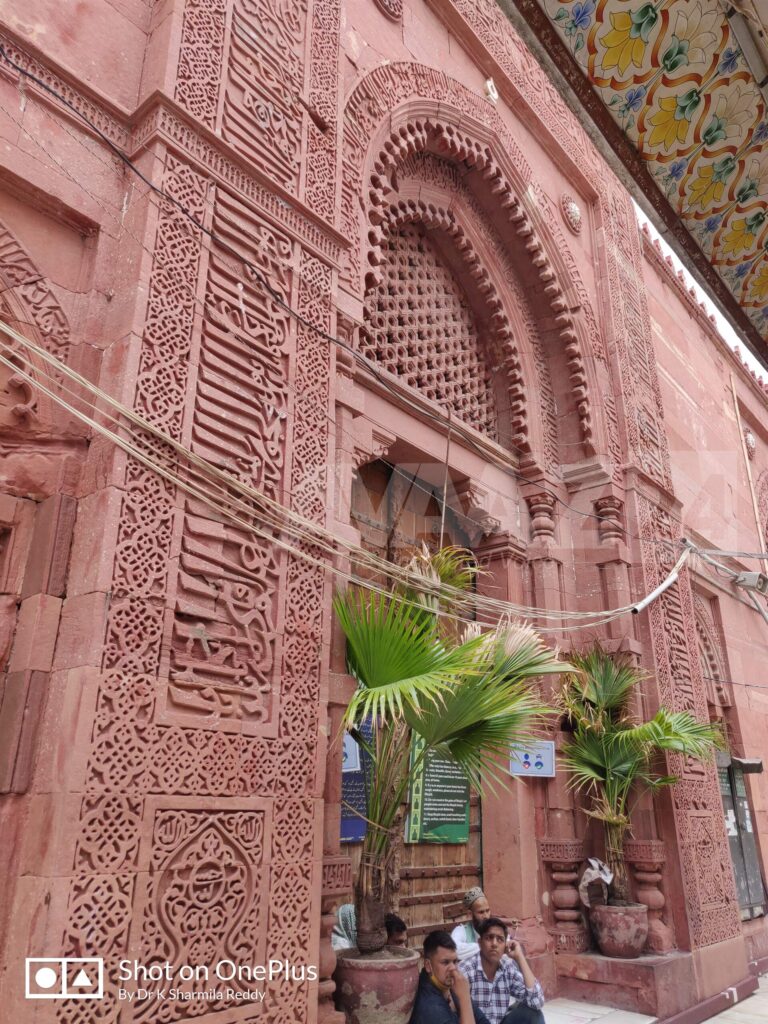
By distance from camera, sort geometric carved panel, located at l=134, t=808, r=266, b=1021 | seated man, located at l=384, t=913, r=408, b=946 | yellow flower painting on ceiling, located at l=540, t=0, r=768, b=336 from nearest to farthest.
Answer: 1. yellow flower painting on ceiling, located at l=540, t=0, r=768, b=336
2. geometric carved panel, located at l=134, t=808, r=266, b=1021
3. seated man, located at l=384, t=913, r=408, b=946

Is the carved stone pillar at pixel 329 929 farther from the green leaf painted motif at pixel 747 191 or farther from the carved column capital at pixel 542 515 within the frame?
the carved column capital at pixel 542 515

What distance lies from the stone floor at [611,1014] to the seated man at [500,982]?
1.38 meters

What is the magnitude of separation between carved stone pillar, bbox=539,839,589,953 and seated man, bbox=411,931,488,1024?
7.47 feet

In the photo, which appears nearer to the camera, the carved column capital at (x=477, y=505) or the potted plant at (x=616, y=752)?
the potted plant at (x=616, y=752)

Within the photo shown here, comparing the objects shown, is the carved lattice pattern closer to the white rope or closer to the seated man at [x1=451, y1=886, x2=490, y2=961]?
the white rope

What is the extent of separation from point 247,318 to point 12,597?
170 centimetres

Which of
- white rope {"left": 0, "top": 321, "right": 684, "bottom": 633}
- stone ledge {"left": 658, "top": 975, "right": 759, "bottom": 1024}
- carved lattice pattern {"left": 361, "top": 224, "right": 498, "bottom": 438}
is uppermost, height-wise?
carved lattice pattern {"left": 361, "top": 224, "right": 498, "bottom": 438}

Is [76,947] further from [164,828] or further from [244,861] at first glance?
[244,861]

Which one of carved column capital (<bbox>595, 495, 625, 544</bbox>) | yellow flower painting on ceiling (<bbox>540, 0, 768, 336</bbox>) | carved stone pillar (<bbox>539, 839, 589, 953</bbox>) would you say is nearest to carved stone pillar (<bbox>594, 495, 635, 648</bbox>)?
carved column capital (<bbox>595, 495, 625, 544</bbox>)

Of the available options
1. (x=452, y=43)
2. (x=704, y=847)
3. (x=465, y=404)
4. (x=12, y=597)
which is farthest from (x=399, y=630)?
(x=452, y=43)

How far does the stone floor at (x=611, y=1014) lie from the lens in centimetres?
482

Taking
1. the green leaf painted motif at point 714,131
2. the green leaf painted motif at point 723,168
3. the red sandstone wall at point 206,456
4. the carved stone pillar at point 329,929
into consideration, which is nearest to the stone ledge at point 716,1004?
the red sandstone wall at point 206,456

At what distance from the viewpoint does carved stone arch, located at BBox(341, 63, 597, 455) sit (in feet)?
16.5

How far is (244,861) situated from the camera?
3004 millimetres
